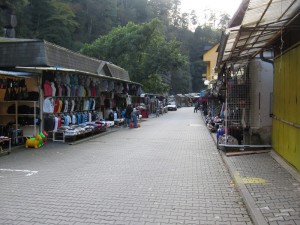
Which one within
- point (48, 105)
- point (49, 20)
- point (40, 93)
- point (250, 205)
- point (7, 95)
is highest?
point (49, 20)

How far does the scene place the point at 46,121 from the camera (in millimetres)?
15383

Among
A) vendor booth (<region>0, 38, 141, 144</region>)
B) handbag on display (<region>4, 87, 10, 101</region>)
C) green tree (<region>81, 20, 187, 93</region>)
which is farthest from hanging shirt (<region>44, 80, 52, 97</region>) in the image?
green tree (<region>81, 20, 187, 93</region>)

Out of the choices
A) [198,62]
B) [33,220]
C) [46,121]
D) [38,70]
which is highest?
[198,62]

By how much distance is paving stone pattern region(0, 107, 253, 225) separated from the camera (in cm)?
580

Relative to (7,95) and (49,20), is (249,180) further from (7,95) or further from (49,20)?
(49,20)

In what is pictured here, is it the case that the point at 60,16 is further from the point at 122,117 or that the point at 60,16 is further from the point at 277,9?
the point at 277,9

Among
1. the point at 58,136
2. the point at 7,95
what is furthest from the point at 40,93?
the point at 58,136

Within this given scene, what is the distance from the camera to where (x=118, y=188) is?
7680 millimetres

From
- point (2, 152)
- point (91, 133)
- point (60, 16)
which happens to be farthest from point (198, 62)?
point (2, 152)

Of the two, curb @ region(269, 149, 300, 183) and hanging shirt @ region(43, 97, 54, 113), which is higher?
hanging shirt @ region(43, 97, 54, 113)

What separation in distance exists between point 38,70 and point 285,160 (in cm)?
989

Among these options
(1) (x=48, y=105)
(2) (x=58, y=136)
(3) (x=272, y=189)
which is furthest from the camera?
(2) (x=58, y=136)

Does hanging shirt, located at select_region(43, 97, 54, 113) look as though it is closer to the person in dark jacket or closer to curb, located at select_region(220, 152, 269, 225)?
the person in dark jacket

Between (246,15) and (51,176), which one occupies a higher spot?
(246,15)
